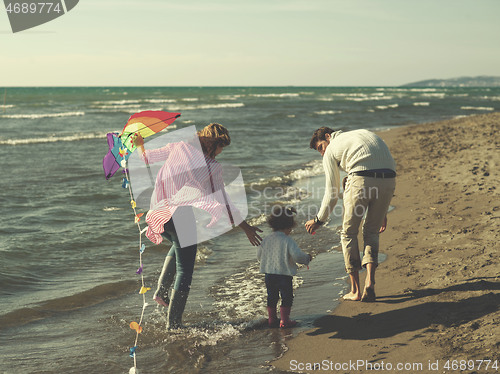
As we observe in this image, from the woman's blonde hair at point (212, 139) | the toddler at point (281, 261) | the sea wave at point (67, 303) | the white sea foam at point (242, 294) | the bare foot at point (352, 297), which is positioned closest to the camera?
the woman's blonde hair at point (212, 139)

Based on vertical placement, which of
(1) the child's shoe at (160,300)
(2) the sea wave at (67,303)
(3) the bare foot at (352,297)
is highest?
(1) the child's shoe at (160,300)

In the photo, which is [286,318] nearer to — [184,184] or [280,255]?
[280,255]

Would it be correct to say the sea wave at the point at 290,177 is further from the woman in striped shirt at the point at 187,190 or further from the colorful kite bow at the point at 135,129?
the woman in striped shirt at the point at 187,190

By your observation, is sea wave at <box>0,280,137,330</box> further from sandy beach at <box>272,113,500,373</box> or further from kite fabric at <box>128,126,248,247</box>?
sandy beach at <box>272,113,500,373</box>

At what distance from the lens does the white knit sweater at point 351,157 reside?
4367mm

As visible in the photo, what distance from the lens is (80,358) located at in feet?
13.3

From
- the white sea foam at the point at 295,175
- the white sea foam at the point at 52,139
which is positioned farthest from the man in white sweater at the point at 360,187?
the white sea foam at the point at 52,139

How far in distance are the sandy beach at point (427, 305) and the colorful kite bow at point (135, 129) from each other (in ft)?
6.80

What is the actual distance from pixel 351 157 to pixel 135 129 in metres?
1.84

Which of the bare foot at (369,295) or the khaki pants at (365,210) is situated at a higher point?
the khaki pants at (365,210)

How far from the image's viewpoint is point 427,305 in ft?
13.9

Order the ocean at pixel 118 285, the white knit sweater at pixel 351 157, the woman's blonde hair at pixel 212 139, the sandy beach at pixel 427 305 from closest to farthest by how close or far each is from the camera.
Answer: the sandy beach at pixel 427 305 < the ocean at pixel 118 285 < the woman's blonde hair at pixel 212 139 < the white knit sweater at pixel 351 157

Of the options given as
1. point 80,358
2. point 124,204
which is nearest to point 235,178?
point 124,204

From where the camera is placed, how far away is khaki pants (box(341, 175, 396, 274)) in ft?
14.4
